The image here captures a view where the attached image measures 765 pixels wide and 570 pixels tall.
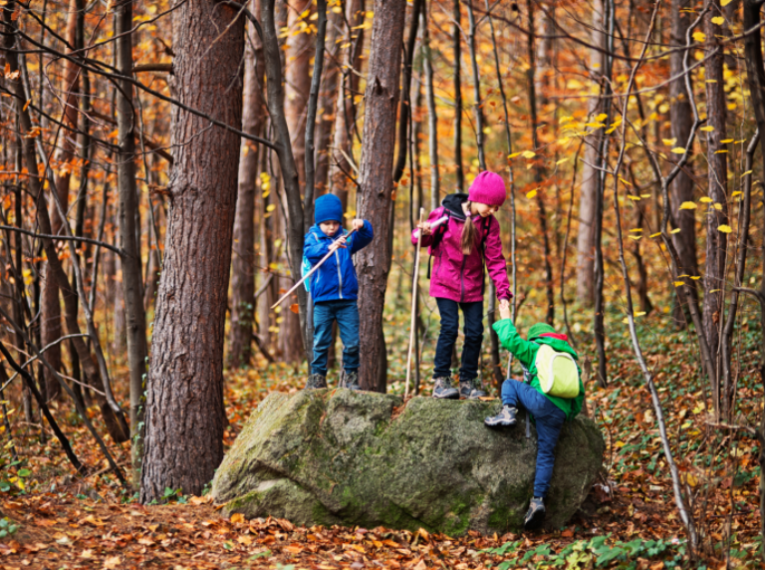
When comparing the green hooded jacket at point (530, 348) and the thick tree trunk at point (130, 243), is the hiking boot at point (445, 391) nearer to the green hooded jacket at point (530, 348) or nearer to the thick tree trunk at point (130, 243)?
the green hooded jacket at point (530, 348)

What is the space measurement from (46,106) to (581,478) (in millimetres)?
10916

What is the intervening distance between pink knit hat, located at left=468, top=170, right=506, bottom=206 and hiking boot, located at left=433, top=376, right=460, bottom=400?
158 cm

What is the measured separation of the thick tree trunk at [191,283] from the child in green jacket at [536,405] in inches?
109

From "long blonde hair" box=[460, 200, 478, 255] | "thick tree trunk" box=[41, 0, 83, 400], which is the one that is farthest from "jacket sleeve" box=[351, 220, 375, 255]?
"thick tree trunk" box=[41, 0, 83, 400]

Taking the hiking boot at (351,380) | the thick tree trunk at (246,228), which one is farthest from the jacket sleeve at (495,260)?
the thick tree trunk at (246,228)

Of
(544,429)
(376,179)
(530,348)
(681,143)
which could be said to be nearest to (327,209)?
(376,179)

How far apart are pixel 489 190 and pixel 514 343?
1319mm

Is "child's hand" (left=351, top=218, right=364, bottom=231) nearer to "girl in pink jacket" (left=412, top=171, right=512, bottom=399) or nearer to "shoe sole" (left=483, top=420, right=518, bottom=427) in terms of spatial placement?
"girl in pink jacket" (left=412, top=171, right=512, bottom=399)

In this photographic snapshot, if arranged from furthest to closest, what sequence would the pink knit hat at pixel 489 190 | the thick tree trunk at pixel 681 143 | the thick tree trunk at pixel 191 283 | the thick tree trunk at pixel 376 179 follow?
the thick tree trunk at pixel 681 143, the thick tree trunk at pixel 376 179, the thick tree trunk at pixel 191 283, the pink knit hat at pixel 489 190

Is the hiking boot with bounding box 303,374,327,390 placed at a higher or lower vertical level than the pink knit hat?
lower

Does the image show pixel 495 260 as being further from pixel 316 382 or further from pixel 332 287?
pixel 316 382

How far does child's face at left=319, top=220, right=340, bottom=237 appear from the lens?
217 inches

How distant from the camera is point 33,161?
7961 mm

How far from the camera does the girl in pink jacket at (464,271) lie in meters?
5.27
